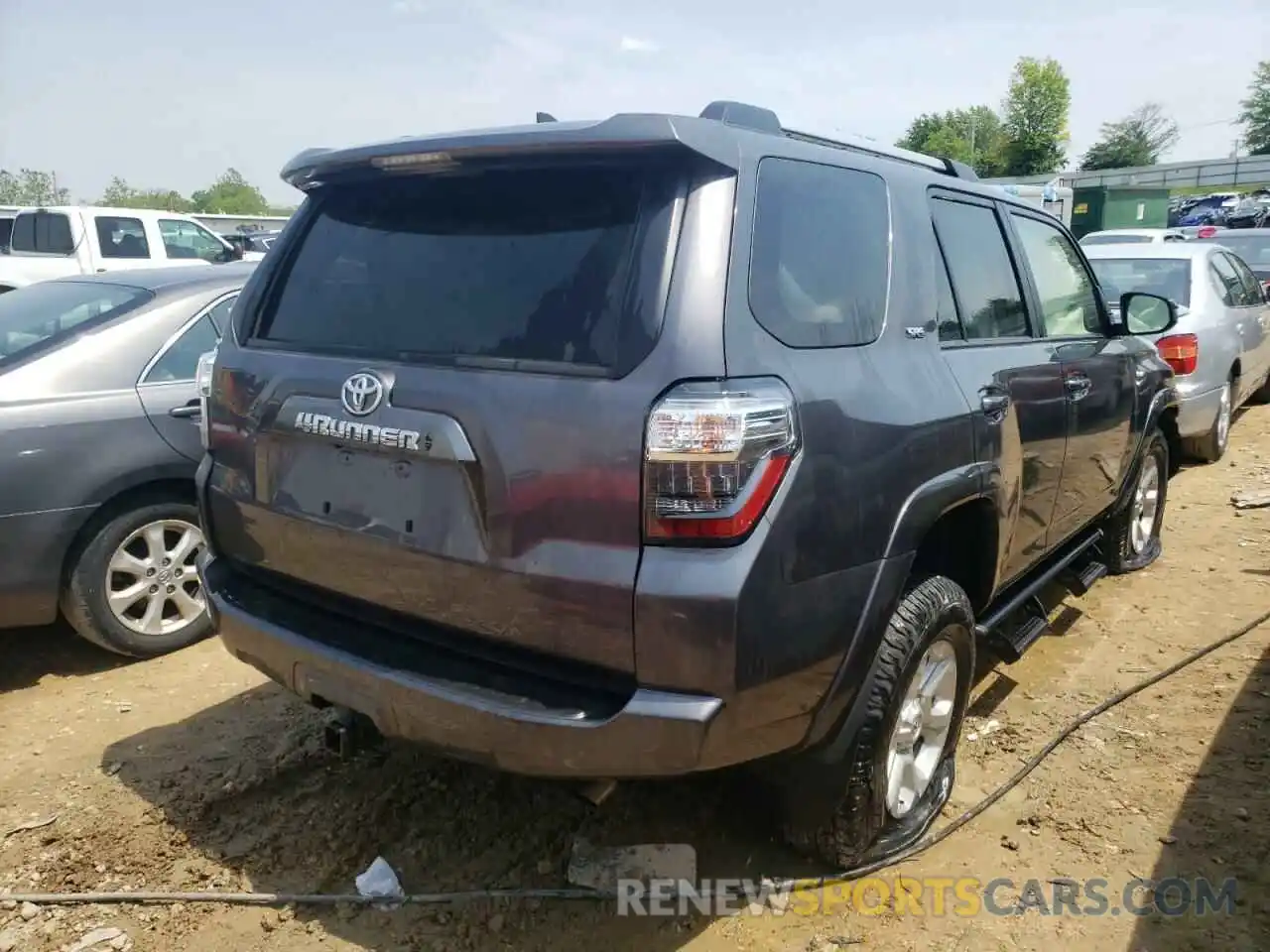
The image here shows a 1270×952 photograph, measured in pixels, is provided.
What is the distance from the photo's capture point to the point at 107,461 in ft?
12.4

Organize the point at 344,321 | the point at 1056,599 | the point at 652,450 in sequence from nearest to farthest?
1. the point at 652,450
2. the point at 344,321
3. the point at 1056,599

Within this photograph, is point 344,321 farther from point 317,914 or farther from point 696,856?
point 696,856

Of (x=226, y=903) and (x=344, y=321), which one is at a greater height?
(x=344, y=321)

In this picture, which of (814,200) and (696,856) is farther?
(696,856)

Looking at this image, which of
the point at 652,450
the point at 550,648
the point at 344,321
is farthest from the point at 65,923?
the point at 652,450

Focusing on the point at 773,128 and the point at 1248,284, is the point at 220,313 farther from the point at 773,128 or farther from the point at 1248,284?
the point at 1248,284

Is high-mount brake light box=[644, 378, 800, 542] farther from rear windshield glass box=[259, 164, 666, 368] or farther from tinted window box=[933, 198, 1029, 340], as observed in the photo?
tinted window box=[933, 198, 1029, 340]

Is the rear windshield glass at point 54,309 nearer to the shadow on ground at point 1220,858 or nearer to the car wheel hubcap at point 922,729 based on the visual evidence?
the car wheel hubcap at point 922,729

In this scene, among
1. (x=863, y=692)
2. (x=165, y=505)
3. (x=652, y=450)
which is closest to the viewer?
(x=652, y=450)

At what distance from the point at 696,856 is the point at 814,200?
1.85 metres

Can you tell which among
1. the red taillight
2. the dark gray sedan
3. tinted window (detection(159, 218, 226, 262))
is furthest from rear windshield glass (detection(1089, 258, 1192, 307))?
tinted window (detection(159, 218, 226, 262))

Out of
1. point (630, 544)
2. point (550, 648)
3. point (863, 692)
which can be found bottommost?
point (863, 692)

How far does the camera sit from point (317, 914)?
250 centimetres

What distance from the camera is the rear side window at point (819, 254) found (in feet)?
7.08
